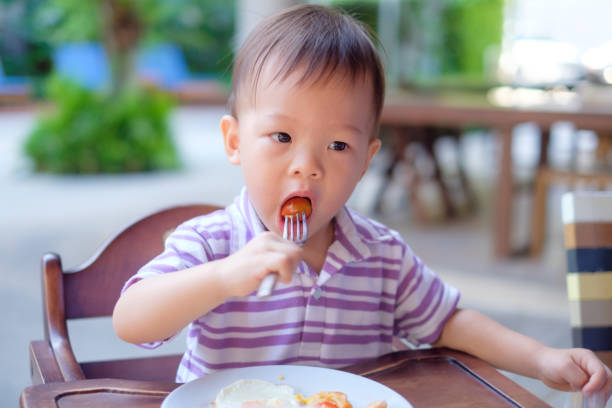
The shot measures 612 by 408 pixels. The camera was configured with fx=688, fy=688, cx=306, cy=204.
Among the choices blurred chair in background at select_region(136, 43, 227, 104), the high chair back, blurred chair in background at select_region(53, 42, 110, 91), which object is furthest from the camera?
blurred chair in background at select_region(136, 43, 227, 104)

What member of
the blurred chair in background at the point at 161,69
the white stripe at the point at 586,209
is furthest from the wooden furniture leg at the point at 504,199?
the blurred chair in background at the point at 161,69

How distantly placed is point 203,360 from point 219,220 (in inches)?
7.5

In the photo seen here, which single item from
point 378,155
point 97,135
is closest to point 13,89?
point 97,135

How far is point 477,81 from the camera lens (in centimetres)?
948

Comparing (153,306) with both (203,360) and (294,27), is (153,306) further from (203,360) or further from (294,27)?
(294,27)

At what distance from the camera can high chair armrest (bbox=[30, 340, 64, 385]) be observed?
833mm

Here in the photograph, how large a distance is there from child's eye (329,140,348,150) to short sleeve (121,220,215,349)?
209 mm

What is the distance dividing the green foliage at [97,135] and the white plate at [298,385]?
5.53 metres

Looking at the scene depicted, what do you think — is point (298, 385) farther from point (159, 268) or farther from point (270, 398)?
point (159, 268)

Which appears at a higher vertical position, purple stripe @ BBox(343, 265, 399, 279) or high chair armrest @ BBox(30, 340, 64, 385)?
purple stripe @ BBox(343, 265, 399, 279)

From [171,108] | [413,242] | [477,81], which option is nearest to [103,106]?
[171,108]

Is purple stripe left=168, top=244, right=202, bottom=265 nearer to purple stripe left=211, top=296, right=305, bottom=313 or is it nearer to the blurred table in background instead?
purple stripe left=211, top=296, right=305, bottom=313

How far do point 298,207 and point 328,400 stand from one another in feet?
0.79

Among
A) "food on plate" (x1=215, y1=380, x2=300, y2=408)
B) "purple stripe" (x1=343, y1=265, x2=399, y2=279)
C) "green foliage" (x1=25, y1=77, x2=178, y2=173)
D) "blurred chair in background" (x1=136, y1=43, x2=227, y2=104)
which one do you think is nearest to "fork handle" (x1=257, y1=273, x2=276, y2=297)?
"food on plate" (x1=215, y1=380, x2=300, y2=408)
